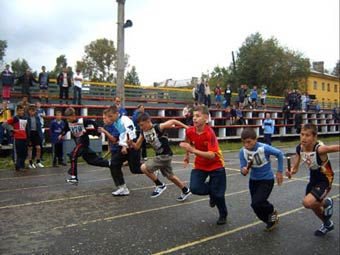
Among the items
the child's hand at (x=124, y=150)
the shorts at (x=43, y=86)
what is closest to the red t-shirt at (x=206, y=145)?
the child's hand at (x=124, y=150)

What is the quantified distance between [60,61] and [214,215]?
273ft

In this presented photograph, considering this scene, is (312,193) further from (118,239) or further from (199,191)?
(118,239)

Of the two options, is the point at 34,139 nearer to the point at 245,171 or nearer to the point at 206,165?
the point at 206,165

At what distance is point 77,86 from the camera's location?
18.5 metres

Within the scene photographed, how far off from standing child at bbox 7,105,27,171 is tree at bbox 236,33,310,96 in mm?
48755

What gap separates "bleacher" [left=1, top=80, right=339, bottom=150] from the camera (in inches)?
730

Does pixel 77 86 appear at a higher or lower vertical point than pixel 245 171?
higher

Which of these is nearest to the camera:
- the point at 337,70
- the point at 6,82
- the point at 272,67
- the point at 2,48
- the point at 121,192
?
the point at 121,192

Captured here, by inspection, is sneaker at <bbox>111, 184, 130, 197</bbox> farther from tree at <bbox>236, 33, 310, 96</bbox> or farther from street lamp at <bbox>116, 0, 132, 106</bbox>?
tree at <bbox>236, 33, 310, 96</bbox>

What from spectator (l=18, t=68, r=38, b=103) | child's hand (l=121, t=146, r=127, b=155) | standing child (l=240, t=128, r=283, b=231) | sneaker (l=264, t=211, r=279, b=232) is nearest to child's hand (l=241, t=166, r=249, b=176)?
standing child (l=240, t=128, r=283, b=231)

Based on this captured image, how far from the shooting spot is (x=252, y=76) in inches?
2282

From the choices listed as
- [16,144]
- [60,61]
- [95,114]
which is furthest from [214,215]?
[60,61]

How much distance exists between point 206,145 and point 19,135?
7.16m

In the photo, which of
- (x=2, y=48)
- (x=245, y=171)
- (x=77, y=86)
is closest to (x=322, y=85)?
(x=2, y=48)
